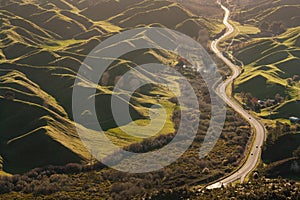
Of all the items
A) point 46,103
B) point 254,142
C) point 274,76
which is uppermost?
point 46,103

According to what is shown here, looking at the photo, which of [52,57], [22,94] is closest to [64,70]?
[52,57]

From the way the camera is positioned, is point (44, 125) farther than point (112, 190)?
Yes

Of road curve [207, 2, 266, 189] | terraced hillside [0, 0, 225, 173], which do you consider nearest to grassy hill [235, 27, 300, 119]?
road curve [207, 2, 266, 189]

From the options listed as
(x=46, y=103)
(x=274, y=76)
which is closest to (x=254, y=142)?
(x=46, y=103)

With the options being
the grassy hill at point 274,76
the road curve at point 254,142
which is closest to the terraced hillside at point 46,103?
the road curve at point 254,142

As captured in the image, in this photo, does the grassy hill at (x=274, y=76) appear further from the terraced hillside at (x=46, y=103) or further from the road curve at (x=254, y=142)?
the terraced hillside at (x=46, y=103)

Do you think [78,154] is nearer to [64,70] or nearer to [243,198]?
[243,198]

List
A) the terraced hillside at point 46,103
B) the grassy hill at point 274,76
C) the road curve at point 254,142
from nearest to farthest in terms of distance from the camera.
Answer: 1. the road curve at point 254,142
2. the terraced hillside at point 46,103
3. the grassy hill at point 274,76

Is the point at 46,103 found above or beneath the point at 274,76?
above

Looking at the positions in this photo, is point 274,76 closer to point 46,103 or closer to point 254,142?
point 254,142

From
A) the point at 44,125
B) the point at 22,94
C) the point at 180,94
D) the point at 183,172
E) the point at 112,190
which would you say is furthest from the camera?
→ the point at 180,94

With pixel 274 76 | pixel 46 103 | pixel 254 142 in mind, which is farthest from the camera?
pixel 274 76
